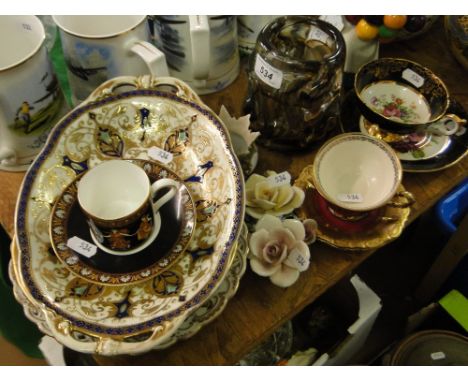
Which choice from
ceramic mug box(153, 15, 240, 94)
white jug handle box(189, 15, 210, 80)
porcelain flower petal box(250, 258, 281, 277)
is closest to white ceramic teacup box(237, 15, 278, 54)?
ceramic mug box(153, 15, 240, 94)

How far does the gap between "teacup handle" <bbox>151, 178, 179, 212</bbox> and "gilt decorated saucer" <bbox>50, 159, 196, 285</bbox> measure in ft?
0.06

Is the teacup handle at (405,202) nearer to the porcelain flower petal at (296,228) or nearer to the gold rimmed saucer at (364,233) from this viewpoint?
the gold rimmed saucer at (364,233)

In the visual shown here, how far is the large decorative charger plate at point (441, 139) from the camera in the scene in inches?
27.4

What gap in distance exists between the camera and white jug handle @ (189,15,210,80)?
0.62 metres

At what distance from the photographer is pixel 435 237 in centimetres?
112

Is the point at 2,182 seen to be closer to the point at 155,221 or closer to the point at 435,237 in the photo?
the point at 155,221

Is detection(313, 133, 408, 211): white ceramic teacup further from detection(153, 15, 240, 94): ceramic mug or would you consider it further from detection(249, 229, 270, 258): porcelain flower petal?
detection(153, 15, 240, 94): ceramic mug

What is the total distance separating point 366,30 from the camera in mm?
730

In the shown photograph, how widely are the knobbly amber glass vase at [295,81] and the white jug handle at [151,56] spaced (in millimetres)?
124

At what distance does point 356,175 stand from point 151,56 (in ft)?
Answer: 1.04

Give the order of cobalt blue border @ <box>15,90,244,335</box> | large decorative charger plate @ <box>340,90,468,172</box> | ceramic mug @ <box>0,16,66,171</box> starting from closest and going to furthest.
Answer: cobalt blue border @ <box>15,90,244,335</box> < ceramic mug @ <box>0,16,66,171</box> < large decorative charger plate @ <box>340,90,468,172</box>

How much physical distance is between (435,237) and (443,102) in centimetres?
48

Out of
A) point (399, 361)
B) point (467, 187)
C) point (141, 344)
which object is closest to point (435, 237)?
point (467, 187)

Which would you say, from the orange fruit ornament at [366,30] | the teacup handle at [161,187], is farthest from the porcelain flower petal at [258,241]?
the orange fruit ornament at [366,30]
